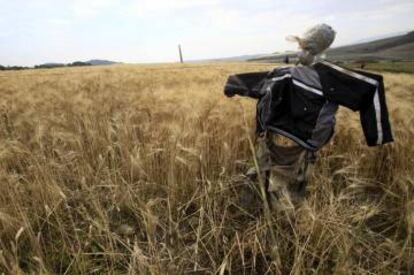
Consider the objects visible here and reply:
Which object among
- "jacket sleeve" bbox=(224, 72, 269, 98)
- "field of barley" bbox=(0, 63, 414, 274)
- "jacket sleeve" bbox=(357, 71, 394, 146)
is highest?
"jacket sleeve" bbox=(224, 72, 269, 98)

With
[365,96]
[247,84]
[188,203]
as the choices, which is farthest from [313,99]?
[188,203]

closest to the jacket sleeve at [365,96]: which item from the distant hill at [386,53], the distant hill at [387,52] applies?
the distant hill at [386,53]

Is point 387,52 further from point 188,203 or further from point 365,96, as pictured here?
point 188,203

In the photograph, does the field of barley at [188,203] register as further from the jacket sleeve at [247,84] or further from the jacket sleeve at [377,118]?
the jacket sleeve at [377,118]

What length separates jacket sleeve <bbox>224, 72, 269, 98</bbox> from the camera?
1.88m

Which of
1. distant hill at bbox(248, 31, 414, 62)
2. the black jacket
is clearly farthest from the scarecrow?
distant hill at bbox(248, 31, 414, 62)

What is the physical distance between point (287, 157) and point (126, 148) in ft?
3.70

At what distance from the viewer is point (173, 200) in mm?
2041

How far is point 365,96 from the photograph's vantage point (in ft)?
5.24

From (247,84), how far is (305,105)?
357 mm

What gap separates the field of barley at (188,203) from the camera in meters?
1.51

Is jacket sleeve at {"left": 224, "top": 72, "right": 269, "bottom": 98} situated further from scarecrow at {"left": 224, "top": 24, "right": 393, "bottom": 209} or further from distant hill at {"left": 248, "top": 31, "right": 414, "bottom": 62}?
distant hill at {"left": 248, "top": 31, "right": 414, "bottom": 62}

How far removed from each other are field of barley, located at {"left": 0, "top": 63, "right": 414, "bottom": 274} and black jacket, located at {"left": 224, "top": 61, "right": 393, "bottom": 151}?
0.64 ft

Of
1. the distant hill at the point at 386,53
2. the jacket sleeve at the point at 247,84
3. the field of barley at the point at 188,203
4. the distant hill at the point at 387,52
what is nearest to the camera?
the field of barley at the point at 188,203
